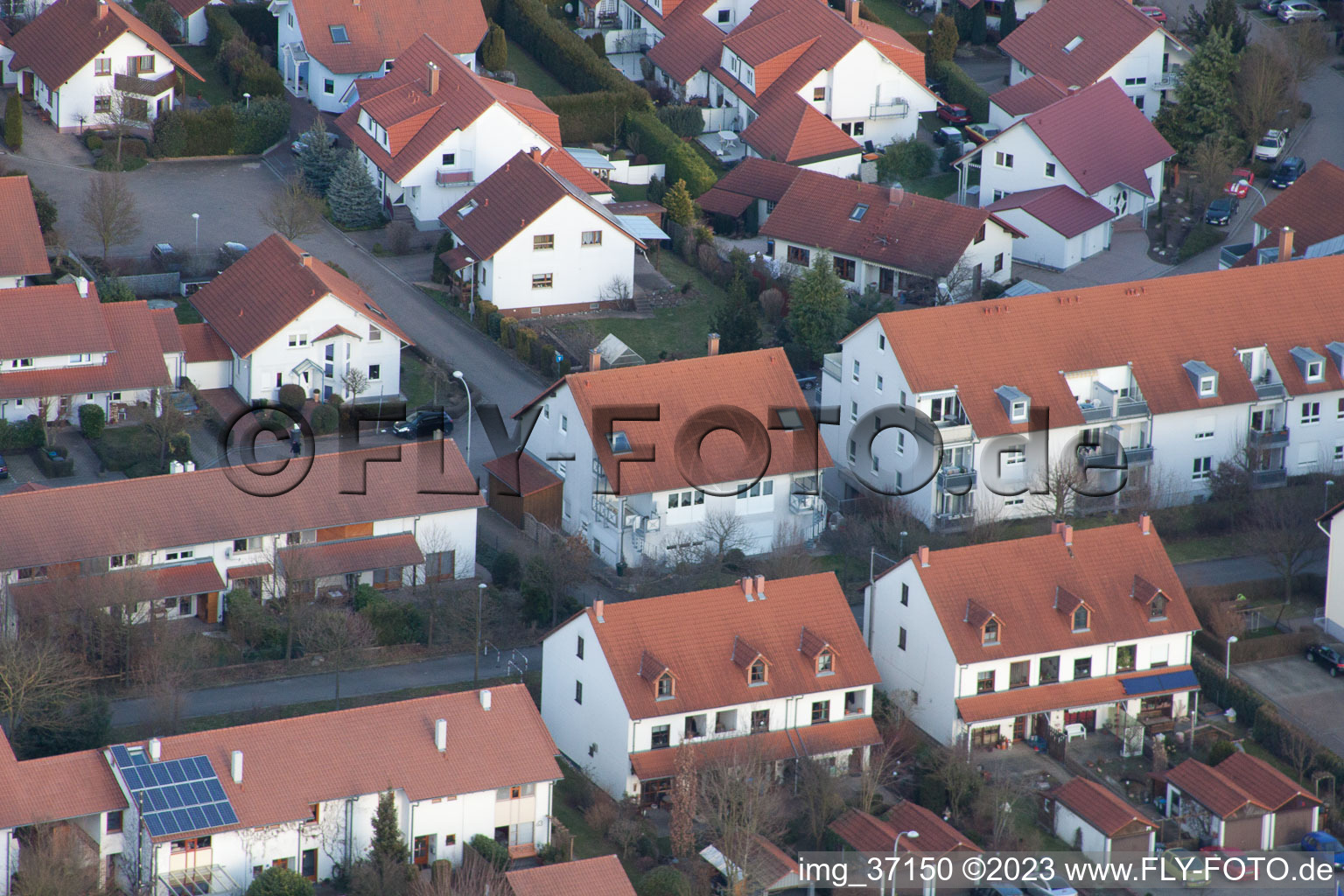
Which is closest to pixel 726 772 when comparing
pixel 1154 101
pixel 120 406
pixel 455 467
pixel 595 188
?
pixel 455 467

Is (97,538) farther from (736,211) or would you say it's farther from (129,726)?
(736,211)

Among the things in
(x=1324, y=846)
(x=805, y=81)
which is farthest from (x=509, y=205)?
(x=1324, y=846)

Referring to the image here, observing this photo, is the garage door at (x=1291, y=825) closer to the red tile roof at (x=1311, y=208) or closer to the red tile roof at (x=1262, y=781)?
the red tile roof at (x=1262, y=781)

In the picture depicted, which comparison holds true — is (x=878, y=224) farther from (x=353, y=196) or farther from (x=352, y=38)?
(x=352, y=38)

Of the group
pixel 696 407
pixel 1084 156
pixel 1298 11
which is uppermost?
pixel 1298 11

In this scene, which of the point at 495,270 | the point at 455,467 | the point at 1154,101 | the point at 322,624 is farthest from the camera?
the point at 1154,101

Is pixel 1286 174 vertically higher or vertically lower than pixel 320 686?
Answer: higher

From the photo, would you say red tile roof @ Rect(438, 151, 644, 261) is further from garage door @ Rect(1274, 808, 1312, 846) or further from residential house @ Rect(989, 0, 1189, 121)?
garage door @ Rect(1274, 808, 1312, 846)
